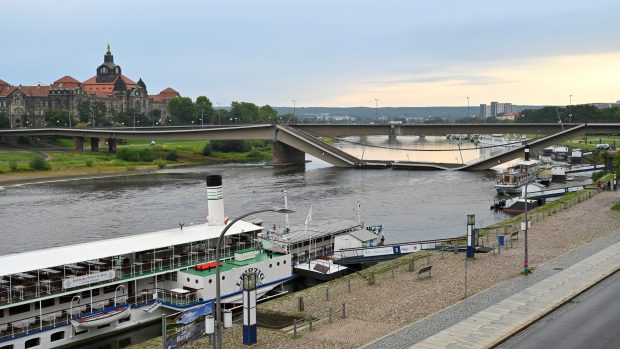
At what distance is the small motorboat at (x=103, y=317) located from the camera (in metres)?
29.9

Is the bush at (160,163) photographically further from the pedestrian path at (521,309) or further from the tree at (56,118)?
the pedestrian path at (521,309)

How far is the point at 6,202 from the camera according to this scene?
249 ft

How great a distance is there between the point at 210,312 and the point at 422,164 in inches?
3623

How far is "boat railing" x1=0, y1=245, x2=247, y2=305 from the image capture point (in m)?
29.8

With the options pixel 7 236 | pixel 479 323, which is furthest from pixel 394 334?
pixel 7 236

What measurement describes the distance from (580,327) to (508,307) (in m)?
A: 3.63

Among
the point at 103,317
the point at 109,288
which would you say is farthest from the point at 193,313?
the point at 109,288

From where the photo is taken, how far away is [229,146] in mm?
149250

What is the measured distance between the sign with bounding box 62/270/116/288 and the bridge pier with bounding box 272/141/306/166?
90803mm

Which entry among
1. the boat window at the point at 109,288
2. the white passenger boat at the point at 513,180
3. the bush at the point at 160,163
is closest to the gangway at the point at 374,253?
the boat window at the point at 109,288

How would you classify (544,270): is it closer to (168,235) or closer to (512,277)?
(512,277)

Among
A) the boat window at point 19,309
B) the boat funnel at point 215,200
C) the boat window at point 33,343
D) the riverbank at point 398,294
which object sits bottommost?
the boat window at point 33,343

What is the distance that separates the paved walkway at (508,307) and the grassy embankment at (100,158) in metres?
83.7

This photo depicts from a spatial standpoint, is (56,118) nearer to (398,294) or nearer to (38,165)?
(38,165)
